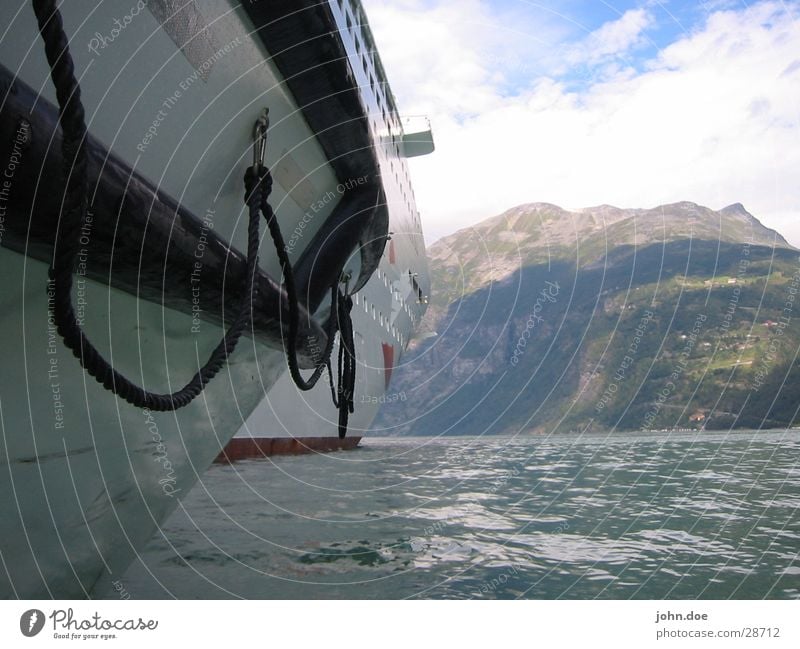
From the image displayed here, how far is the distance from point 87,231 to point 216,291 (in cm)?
66

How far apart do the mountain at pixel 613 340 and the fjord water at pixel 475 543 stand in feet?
72.2

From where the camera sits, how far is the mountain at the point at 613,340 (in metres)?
80.2

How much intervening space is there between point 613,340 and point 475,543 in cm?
12076

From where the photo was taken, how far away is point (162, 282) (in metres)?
1.84

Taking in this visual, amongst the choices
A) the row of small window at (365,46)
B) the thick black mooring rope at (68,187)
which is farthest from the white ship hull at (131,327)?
the row of small window at (365,46)

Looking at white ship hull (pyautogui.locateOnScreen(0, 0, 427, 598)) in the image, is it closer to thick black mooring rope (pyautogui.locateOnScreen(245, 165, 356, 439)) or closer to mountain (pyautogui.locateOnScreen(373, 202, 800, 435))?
thick black mooring rope (pyautogui.locateOnScreen(245, 165, 356, 439))

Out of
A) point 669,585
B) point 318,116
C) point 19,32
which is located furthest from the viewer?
point 669,585

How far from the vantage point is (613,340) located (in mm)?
117000

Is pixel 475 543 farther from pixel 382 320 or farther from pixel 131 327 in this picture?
pixel 382 320

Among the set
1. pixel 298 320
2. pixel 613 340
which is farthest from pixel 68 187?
pixel 613 340

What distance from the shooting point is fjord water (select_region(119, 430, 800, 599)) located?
2930mm

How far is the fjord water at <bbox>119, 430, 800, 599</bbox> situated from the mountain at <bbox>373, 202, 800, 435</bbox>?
2199 cm
